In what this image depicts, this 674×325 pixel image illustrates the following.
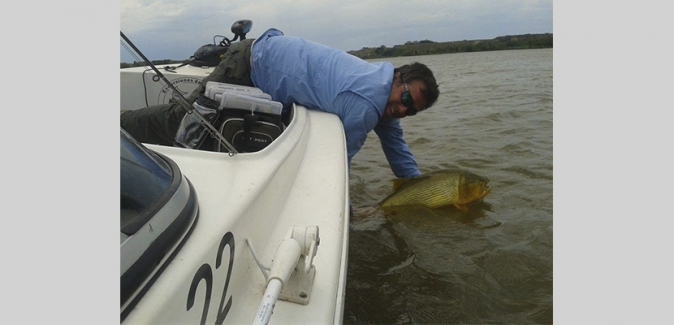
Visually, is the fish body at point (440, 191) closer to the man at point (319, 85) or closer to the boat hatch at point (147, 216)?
the man at point (319, 85)

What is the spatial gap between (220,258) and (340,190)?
0.84 metres

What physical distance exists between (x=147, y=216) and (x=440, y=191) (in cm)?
283

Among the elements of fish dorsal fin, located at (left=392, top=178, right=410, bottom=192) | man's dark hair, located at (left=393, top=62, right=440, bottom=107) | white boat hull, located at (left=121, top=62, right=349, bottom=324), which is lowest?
fish dorsal fin, located at (left=392, top=178, right=410, bottom=192)

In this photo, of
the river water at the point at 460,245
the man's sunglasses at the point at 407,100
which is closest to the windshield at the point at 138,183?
the river water at the point at 460,245

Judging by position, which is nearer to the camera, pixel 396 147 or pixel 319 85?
pixel 319 85

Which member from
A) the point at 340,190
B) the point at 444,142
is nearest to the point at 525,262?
the point at 340,190

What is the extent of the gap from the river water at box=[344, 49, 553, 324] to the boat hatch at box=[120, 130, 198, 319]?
4.79 feet

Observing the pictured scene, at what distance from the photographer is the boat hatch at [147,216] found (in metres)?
0.92

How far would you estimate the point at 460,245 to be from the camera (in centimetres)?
323

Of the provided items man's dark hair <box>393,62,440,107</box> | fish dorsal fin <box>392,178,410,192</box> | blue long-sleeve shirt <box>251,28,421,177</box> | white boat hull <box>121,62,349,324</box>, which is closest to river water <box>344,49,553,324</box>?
fish dorsal fin <box>392,178,410,192</box>

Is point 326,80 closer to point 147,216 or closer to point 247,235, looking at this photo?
point 247,235

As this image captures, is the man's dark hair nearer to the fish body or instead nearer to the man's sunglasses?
the man's sunglasses

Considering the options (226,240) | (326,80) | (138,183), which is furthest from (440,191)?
(138,183)

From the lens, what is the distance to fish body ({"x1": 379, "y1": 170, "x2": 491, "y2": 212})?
3.57m
